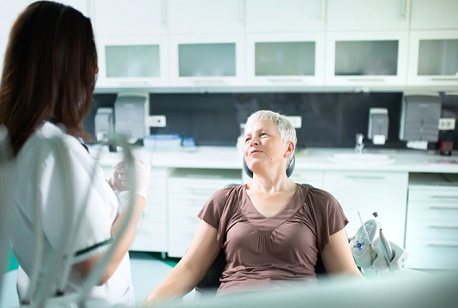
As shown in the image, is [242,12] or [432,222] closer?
[432,222]

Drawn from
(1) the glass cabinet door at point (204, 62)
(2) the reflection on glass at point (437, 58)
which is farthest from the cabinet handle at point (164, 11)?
(2) the reflection on glass at point (437, 58)

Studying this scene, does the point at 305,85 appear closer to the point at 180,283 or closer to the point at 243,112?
the point at 243,112

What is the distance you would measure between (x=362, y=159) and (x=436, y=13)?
1128 mm

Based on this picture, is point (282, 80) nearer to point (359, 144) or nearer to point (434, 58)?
point (359, 144)

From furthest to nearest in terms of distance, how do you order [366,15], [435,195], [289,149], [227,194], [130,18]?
[130,18] < [366,15] < [435,195] < [289,149] < [227,194]

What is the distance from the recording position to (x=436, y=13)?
3.06m

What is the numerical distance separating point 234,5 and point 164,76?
29.2 inches

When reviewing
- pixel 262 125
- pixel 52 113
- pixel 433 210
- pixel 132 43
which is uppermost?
pixel 132 43

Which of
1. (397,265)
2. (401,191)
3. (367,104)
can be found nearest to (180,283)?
(397,265)

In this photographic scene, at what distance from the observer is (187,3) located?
327 centimetres

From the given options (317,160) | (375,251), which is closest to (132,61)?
(317,160)

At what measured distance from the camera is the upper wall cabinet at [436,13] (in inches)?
120

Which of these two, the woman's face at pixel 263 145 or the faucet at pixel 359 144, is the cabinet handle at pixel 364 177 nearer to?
the faucet at pixel 359 144

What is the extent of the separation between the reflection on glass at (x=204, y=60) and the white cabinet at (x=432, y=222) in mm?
1606
